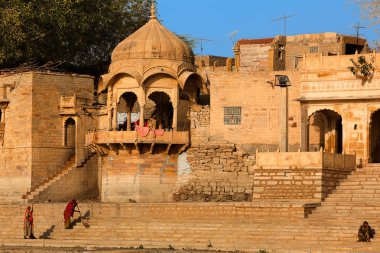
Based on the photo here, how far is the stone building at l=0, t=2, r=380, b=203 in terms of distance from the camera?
41594mm

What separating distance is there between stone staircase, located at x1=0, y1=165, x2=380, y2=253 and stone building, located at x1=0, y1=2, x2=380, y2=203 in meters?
1.22

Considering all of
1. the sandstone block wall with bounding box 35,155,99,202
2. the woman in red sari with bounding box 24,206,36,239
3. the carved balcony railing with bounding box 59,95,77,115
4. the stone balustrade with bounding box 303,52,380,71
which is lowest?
the woman in red sari with bounding box 24,206,36,239

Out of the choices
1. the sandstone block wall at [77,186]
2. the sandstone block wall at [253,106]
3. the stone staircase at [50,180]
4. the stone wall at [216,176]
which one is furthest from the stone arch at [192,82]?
the stone staircase at [50,180]

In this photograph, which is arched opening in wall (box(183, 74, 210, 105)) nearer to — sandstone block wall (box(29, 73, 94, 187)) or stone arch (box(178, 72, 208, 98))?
stone arch (box(178, 72, 208, 98))

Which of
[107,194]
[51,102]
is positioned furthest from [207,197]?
[51,102]

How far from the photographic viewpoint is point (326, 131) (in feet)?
144

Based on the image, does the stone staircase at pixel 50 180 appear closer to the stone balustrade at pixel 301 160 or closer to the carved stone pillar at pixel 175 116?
the carved stone pillar at pixel 175 116

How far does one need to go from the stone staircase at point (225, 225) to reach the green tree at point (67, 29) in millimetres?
11144

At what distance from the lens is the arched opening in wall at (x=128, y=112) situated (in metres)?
46.4

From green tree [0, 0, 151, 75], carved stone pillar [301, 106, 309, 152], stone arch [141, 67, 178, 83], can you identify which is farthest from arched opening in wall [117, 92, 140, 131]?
carved stone pillar [301, 106, 309, 152]

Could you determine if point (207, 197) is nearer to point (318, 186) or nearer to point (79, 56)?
point (318, 186)

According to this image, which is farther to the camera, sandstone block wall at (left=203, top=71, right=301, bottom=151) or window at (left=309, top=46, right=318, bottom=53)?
A: window at (left=309, top=46, right=318, bottom=53)

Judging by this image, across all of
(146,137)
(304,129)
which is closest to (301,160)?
(304,129)

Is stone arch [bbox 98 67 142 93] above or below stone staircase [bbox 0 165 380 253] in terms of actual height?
above
